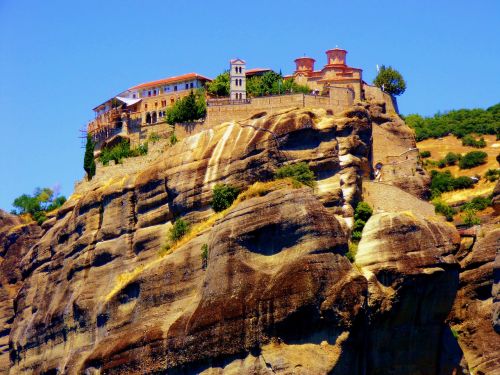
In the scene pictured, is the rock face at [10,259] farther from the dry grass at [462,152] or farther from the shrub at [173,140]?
the dry grass at [462,152]

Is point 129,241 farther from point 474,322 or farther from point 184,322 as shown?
point 474,322

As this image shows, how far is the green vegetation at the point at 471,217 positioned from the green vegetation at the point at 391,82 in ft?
48.4

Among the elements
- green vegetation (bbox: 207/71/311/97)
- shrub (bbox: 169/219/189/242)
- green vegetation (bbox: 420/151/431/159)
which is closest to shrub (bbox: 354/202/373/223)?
shrub (bbox: 169/219/189/242)

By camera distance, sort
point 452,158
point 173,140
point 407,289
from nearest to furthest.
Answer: point 407,289
point 173,140
point 452,158

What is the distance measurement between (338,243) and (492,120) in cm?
4655

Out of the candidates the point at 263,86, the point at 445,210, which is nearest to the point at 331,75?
the point at 263,86

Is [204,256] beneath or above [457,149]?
beneath

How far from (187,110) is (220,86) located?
5.24 metres

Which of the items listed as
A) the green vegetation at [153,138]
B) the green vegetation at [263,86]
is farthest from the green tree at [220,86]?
the green vegetation at [153,138]

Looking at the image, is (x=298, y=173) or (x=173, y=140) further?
(x=173, y=140)

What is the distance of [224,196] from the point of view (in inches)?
3506

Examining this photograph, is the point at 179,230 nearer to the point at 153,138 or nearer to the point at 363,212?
the point at 363,212

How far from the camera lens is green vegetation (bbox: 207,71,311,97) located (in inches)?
3999

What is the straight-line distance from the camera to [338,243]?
266 ft
